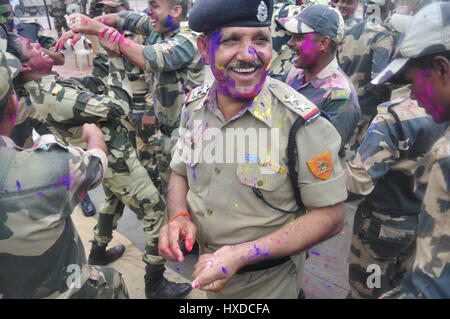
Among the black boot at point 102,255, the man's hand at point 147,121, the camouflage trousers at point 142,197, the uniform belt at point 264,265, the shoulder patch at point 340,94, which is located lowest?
the black boot at point 102,255

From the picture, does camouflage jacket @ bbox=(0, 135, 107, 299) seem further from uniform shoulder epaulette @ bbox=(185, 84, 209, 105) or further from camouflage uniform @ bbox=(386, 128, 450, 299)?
camouflage uniform @ bbox=(386, 128, 450, 299)

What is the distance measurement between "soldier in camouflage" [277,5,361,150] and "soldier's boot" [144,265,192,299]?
2.03m

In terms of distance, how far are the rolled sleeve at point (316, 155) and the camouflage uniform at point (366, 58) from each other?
126 inches

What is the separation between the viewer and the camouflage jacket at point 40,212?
4.61 feet

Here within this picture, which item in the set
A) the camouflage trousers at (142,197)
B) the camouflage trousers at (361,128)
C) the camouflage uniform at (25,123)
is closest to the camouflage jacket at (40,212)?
the camouflage trousers at (142,197)

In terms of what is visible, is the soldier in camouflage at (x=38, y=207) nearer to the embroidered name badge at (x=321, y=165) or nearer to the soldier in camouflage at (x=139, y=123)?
the embroidered name badge at (x=321, y=165)

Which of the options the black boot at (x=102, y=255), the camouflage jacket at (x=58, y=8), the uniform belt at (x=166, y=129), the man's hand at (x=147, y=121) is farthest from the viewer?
the camouflage jacket at (x=58, y=8)

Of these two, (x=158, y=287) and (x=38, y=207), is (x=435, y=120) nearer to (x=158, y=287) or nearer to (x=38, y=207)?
(x=38, y=207)

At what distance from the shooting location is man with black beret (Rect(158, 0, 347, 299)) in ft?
5.01

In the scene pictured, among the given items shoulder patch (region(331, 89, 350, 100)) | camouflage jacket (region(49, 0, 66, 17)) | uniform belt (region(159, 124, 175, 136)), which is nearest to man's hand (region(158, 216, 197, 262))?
shoulder patch (region(331, 89, 350, 100))

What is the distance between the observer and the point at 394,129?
2111 mm

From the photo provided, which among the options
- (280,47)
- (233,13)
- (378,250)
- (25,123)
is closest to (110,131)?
(25,123)

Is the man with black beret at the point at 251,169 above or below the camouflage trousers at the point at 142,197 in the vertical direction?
above
